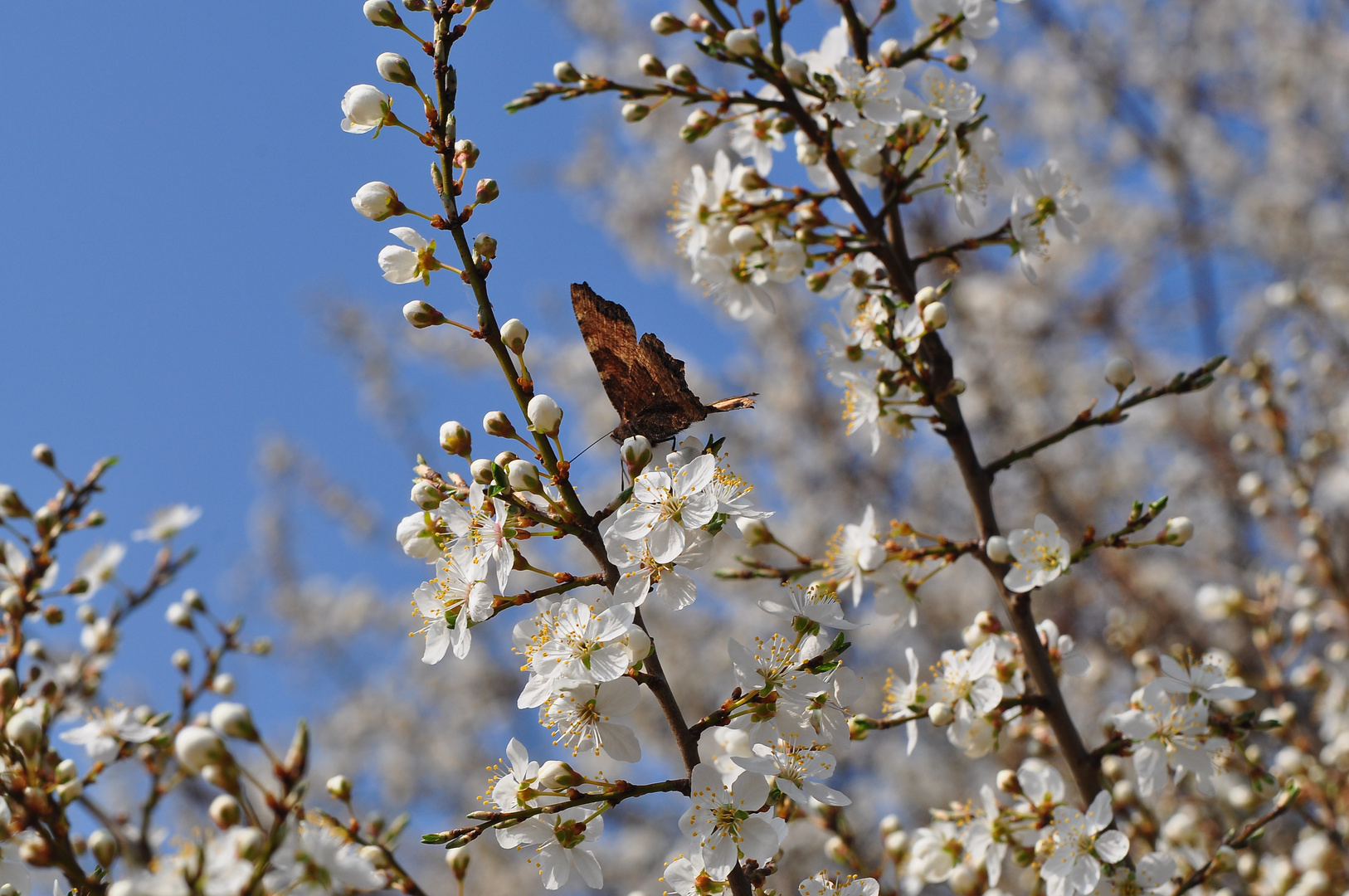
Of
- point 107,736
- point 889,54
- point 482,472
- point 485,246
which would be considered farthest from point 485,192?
point 107,736

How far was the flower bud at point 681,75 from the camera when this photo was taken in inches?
95.7

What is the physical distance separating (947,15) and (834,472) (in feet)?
22.1

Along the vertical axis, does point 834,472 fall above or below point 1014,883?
above

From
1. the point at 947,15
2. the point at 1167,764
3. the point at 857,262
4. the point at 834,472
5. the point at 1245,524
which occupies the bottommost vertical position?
the point at 1167,764

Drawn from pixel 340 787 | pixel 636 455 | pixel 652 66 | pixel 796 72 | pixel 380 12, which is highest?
pixel 652 66

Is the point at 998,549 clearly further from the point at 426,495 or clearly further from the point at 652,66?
the point at 652,66

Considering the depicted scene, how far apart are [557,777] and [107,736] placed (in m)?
1.49

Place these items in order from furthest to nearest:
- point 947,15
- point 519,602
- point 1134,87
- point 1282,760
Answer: point 1134,87
point 1282,760
point 947,15
point 519,602

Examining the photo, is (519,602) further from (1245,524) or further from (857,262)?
(1245,524)

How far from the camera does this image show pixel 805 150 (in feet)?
8.29

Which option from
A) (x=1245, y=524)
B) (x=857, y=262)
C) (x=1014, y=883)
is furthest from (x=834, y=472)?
(x=857, y=262)

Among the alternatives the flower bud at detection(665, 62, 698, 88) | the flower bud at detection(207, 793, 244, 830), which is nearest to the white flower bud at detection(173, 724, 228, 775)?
the flower bud at detection(207, 793, 244, 830)

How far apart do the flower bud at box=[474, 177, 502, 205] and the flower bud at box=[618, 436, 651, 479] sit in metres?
0.57

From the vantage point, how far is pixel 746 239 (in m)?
2.49
